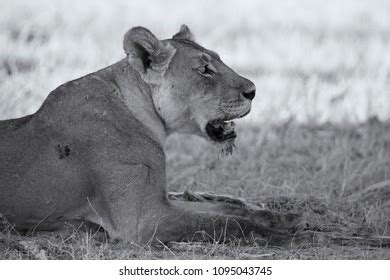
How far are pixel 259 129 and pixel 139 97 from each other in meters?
3.09

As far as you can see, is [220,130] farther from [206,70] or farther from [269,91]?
[269,91]

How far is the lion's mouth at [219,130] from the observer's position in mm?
5358

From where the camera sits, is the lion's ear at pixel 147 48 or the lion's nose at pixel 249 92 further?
the lion's nose at pixel 249 92

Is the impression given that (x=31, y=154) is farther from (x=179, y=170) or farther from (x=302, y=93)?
(x=302, y=93)

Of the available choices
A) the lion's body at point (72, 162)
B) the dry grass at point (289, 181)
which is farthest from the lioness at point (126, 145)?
the dry grass at point (289, 181)

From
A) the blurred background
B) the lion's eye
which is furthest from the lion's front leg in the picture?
the blurred background

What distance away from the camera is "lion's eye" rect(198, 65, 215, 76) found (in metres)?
5.26

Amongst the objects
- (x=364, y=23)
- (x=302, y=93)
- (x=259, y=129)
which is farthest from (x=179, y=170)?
(x=364, y=23)

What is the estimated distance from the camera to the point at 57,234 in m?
4.94

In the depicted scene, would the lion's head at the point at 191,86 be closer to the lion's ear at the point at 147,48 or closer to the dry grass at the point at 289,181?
the lion's ear at the point at 147,48

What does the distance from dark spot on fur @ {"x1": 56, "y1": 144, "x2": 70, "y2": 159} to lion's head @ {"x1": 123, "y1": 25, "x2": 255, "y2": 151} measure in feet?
2.12

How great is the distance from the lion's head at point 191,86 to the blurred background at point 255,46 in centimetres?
177

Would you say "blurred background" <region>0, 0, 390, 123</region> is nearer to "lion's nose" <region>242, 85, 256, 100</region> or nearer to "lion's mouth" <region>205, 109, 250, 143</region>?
"lion's mouth" <region>205, 109, 250, 143</region>

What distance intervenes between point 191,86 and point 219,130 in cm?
36
